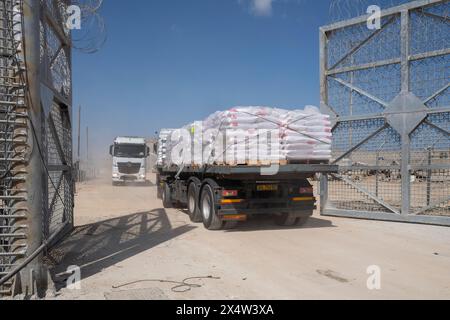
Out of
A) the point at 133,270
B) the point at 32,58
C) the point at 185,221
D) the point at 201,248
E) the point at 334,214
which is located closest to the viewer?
→ the point at 32,58

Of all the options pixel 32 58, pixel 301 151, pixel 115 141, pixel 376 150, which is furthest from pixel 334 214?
pixel 115 141

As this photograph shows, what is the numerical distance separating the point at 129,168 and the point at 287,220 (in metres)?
19.9

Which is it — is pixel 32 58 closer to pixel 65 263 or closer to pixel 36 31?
pixel 36 31

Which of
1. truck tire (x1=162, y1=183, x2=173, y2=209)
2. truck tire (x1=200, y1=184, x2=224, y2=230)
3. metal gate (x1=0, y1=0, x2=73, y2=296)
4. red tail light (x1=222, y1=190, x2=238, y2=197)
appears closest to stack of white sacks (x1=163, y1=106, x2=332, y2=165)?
red tail light (x1=222, y1=190, x2=238, y2=197)

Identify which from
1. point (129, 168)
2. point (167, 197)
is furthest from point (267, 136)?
point (129, 168)

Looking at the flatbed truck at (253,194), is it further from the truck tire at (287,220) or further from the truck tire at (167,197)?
the truck tire at (167,197)

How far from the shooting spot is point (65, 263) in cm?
703

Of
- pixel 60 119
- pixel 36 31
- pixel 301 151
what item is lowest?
pixel 301 151

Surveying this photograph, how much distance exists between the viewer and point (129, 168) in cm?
2870

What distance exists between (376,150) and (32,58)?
9836 millimetres

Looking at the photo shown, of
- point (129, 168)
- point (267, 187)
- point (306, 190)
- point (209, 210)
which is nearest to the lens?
point (267, 187)

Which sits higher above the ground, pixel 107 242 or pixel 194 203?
pixel 194 203

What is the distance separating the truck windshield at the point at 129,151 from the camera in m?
28.3

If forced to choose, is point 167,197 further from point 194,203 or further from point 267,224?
point 267,224
